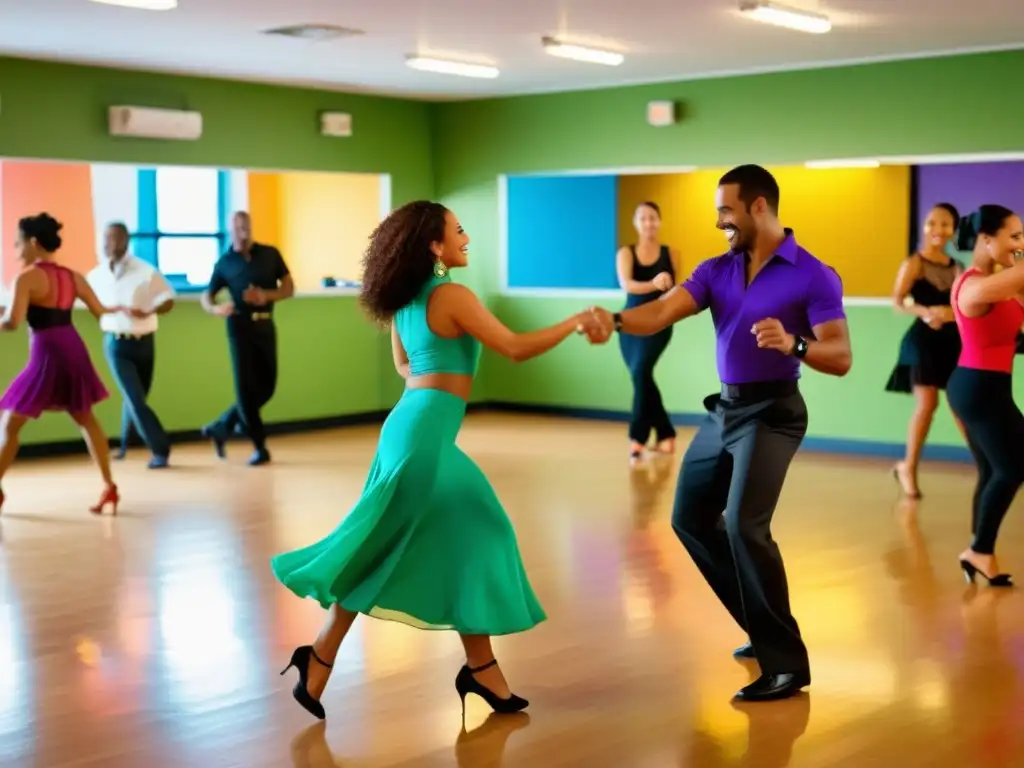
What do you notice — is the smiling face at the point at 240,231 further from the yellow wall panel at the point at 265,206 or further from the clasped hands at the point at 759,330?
the clasped hands at the point at 759,330

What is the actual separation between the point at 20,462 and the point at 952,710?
24.2 ft

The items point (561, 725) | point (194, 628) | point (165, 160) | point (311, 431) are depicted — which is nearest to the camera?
point (561, 725)

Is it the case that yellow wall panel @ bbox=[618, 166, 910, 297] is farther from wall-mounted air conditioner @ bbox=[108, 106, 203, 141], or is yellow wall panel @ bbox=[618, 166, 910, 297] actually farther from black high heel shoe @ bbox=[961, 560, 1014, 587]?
black high heel shoe @ bbox=[961, 560, 1014, 587]

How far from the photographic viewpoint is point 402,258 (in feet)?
14.1

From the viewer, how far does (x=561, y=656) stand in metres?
5.11

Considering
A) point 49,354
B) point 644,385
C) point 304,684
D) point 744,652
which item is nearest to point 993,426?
point 744,652

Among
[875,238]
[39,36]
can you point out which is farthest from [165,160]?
[875,238]

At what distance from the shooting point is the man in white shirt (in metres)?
9.73

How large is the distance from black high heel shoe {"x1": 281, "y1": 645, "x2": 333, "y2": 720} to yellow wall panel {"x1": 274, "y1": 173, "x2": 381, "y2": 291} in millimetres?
8748

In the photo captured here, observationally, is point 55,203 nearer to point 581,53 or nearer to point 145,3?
point 145,3

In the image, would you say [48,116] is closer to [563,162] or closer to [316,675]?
[563,162]

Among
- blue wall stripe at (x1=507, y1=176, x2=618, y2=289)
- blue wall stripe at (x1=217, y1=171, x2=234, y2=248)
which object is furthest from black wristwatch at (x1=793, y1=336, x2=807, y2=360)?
blue wall stripe at (x1=217, y1=171, x2=234, y2=248)

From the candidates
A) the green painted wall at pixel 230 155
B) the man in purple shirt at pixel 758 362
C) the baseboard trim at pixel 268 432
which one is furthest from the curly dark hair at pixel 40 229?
the man in purple shirt at pixel 758 362

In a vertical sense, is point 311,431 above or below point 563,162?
below
